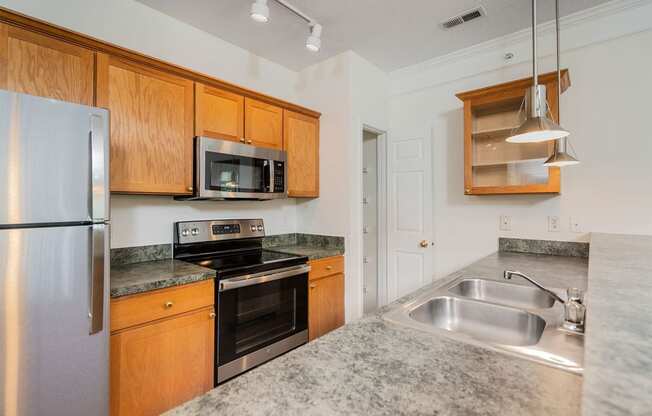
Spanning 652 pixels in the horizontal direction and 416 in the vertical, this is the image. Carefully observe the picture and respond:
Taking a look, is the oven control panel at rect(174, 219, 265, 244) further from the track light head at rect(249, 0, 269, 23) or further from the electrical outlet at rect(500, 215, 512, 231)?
the electrical outlet at rect(500, 215, 512, 231)

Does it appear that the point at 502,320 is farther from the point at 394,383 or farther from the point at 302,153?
the point at 302,153

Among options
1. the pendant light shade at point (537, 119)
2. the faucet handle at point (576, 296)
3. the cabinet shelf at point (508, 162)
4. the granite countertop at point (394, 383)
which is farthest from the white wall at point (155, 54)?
the faucet handle at point (576, 296)

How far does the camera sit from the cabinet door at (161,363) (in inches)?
58.4

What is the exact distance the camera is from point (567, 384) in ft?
2.22

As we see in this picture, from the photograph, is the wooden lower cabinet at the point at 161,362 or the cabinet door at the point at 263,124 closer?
the wooden lower cabinet at the point at 161,362

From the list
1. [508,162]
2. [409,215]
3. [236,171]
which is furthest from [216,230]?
[508,162]

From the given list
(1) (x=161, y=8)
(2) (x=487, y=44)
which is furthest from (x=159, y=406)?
(2) (x=487, y=44)

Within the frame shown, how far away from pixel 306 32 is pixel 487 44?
1.50 metres

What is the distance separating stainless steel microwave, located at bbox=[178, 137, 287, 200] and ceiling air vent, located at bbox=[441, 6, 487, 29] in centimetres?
158

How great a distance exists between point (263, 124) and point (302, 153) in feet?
1.48

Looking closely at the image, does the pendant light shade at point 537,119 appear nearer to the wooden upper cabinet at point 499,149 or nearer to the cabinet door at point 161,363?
the wooden upper cabinet at point 499,149

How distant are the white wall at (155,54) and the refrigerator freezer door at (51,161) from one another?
76 cm

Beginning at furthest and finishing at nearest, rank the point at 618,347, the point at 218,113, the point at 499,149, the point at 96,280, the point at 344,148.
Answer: the point at 344,148 < the point at 499,149 < the point at 218,113 < the point at 96,280 < the point at 618,347

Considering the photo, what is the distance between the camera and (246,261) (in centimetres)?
219
